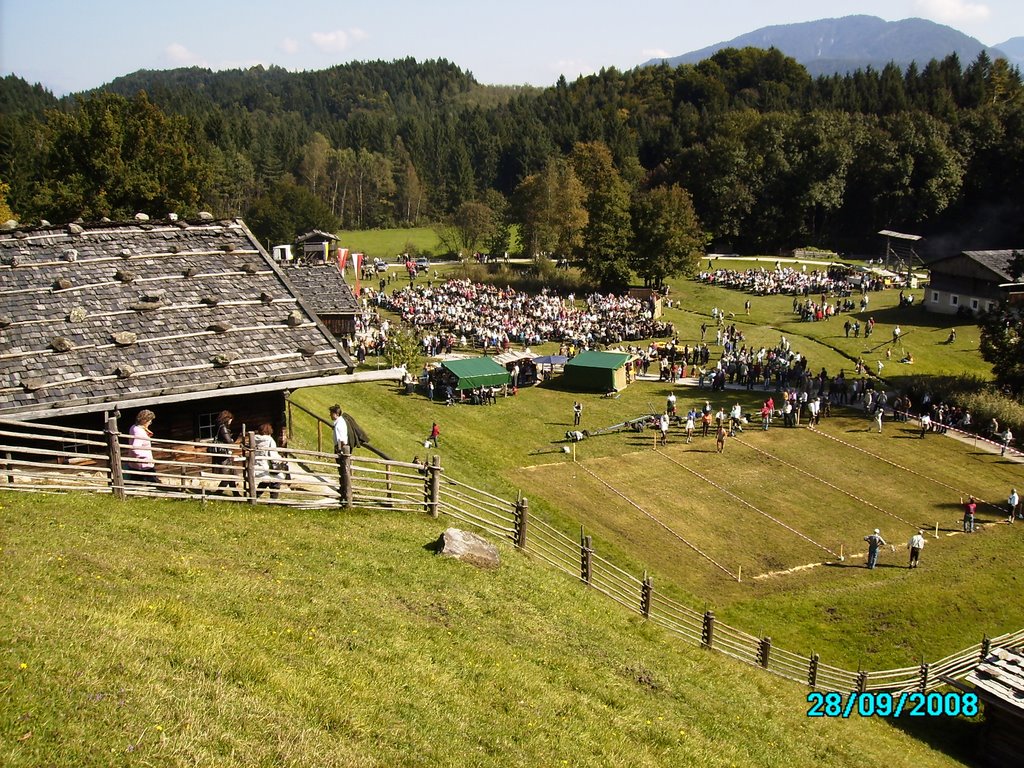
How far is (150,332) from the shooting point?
1744 centimetres

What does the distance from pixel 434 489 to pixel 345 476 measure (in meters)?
1.97

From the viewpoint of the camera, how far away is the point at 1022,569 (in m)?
25.8

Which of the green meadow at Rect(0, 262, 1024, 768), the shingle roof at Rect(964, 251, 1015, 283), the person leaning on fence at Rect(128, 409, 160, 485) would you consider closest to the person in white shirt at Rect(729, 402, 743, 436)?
the green meadow at Rect(0, 262, 1024, 768)

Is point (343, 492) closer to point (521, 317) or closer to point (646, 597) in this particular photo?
point (646, 597)

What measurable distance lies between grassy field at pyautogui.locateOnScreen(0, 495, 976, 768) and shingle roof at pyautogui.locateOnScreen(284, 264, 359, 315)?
1143 inches

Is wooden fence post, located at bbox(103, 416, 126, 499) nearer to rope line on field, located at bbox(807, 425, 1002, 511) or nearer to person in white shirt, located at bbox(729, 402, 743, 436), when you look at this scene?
person in white shirt, located at bbox(729, 402, 743, 436)

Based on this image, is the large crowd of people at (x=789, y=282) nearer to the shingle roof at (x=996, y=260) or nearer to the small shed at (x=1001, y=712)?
the shingle roof at (x=996, y=260)

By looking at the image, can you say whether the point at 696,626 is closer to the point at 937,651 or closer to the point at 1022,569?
the point at 937,651

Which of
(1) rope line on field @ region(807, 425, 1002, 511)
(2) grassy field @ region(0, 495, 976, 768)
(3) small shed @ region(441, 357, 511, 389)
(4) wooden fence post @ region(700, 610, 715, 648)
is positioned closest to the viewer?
(2) grassy field @ region(0, 495, 976, 768)

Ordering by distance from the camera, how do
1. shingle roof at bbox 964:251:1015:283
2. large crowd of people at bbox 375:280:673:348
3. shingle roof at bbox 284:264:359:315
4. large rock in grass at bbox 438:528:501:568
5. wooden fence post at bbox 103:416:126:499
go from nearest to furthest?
wooden fence post at bbox 103:416:126:499 < large rock in grass at bbox 438:528:501:568 < shingle roof at bbox 284:264:359:315 < large crowd of people at bbox 375:280:673:348 < shingle roof at bbox 964:251:1015:283

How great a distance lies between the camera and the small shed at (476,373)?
41.6 m

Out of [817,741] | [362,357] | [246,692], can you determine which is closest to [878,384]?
[362,357]

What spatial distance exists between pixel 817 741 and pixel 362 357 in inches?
1422
